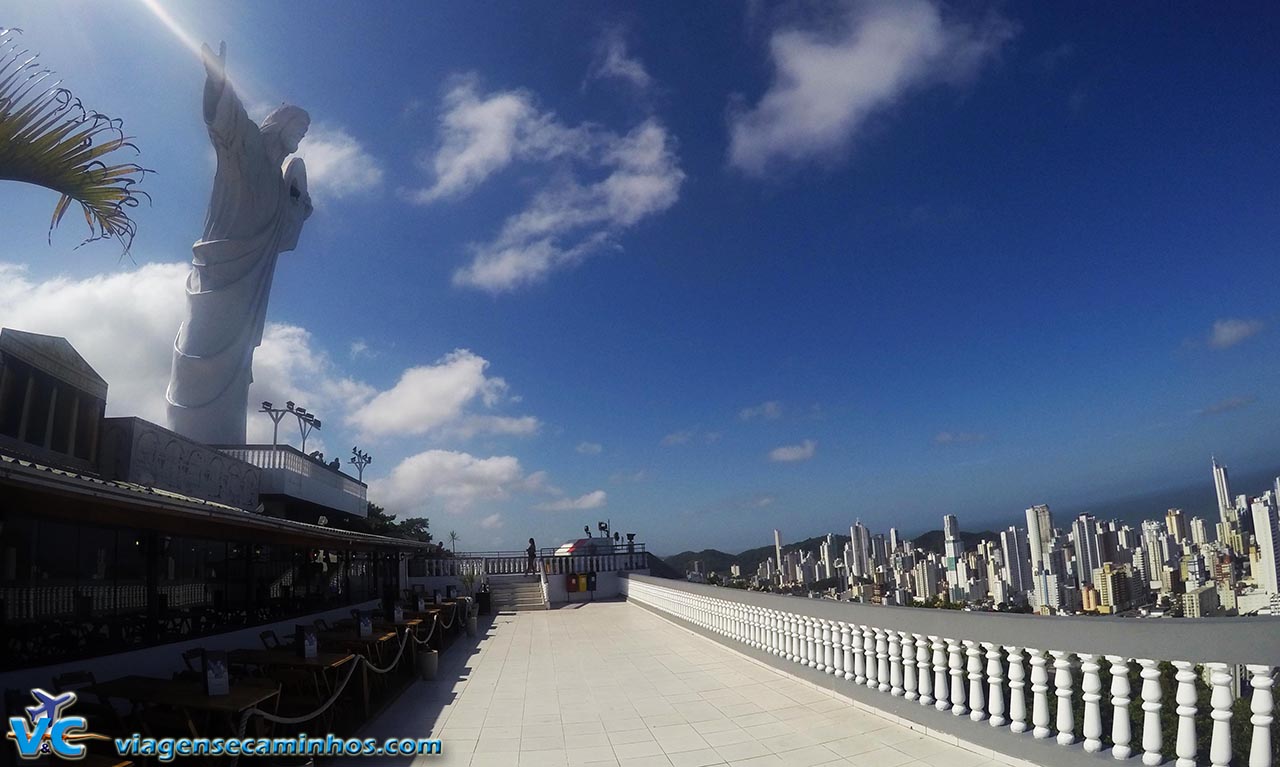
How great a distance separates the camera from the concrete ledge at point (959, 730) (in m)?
4.26

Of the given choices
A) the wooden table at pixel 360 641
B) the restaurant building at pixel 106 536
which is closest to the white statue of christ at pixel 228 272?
the restaurant building at pixel 106 536

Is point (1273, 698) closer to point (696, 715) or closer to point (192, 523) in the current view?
point (696, 715)

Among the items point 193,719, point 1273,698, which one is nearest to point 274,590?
point 193,719

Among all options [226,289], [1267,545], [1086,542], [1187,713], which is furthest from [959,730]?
[226,289]

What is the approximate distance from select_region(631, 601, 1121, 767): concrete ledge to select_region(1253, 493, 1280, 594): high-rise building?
9.81 feet

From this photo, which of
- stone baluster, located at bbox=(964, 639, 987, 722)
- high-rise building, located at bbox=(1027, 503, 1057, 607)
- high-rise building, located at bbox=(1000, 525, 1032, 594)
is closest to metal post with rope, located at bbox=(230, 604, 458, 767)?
stone baluster, located at bbox=(964, 639, 987, 722)

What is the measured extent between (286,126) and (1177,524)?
3264cm

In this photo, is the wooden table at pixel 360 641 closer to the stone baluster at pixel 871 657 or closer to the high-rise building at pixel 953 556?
the stone baluster at pixel 871 657

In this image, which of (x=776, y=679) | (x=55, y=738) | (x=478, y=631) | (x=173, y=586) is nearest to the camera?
(x=55, y=738)

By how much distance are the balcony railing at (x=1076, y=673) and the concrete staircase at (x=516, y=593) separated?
19.0 meters

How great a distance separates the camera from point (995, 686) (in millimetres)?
4879

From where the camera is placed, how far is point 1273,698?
10.6 feet

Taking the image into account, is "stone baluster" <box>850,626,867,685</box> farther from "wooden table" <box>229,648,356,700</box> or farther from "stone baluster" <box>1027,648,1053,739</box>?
"wooden table" <box>229,648,356,700</box>

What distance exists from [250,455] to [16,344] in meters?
11.6
